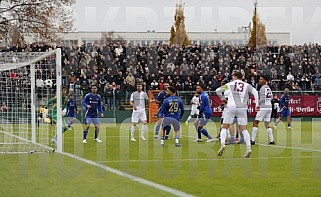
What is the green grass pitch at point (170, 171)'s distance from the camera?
11.0 metres

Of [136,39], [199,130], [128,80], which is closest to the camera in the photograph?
[199,130]

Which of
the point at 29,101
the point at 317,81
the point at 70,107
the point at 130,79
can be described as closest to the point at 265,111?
the point at 29,101

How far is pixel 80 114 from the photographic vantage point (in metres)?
41.8

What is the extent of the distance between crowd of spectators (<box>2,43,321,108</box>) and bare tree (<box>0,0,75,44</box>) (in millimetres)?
1907

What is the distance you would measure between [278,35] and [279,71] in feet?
144

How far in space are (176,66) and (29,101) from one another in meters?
19.3

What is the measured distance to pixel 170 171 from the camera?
13875mm

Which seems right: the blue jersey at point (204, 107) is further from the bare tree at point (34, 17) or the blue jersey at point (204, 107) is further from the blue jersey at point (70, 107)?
the bare tree at point (34, 17)

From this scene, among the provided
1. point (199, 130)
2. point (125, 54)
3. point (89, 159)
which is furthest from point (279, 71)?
point (89, 159)

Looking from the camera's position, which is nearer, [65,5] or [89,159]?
[89,159]

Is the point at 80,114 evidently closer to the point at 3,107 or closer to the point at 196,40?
the point at 3,107

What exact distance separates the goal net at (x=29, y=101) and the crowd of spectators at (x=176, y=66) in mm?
11346

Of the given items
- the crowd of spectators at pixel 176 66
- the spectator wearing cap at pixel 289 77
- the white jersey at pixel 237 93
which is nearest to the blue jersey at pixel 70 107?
the crowd of spectators at pixel 176 66

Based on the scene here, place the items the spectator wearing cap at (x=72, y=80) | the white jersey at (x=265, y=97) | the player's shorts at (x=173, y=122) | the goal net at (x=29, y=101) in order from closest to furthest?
1. the goal net at (x=29, y=101)
2. the player's shorts at (x=173, y=122)
3. the white jersey at (x=265, y=97)
4. the spectator wearing cap at (x=72, y=80)
